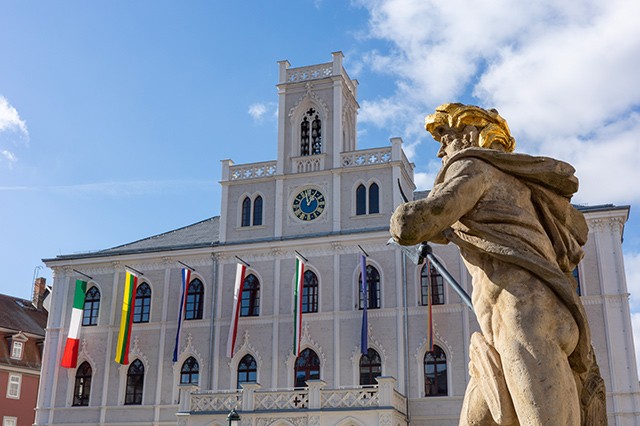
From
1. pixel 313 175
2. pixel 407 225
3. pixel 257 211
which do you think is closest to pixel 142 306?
pixel 257 211

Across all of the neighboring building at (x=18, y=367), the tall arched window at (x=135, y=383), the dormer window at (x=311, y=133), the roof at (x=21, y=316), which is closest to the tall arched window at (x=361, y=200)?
the dormer window at (x=311, y=133)

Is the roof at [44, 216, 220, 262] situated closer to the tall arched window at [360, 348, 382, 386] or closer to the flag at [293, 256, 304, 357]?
the flag at [293, 256, 304, 357]

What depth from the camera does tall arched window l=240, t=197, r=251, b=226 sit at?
27.2 meters

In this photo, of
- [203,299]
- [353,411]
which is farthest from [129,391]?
[353,411]

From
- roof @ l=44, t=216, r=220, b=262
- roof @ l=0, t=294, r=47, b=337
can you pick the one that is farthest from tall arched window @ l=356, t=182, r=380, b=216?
roof @ l=0, t=294, r=47, b=337

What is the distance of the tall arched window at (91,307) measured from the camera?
27875 mm

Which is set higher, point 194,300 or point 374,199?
point 374,199

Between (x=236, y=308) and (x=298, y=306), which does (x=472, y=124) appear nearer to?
(x=298, y=306)

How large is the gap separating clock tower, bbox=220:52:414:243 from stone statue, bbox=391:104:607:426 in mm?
22127

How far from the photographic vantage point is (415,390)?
23.4 meters

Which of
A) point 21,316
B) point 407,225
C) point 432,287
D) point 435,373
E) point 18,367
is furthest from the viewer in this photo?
point 21,316

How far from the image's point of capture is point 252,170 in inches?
1094

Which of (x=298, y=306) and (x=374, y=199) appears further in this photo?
(x=374, y=199)

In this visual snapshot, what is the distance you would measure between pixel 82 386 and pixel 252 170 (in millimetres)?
9809
